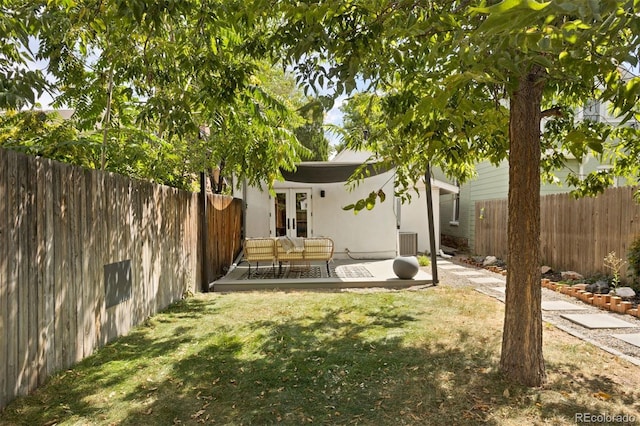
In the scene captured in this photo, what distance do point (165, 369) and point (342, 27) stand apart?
3.63 metres

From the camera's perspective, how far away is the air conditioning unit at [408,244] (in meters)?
14.8

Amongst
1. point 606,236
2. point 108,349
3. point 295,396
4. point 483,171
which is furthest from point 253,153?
point 483,171

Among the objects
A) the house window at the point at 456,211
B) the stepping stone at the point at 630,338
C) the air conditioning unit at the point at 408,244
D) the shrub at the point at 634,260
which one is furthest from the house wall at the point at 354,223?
the stepping stone at the point at 630,338

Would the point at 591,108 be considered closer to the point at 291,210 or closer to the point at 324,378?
the point at 324,378

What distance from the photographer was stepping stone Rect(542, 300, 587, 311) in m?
6.46

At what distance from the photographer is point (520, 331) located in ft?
11.7

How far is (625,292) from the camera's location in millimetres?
6766

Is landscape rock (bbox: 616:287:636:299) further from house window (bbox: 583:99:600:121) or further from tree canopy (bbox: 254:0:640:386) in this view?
tree canopy (bbox: 254:0:640:386)

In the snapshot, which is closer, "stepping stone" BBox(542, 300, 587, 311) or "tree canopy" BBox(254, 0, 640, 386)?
"tree canopy" BBox(254, 0, 640, 386)

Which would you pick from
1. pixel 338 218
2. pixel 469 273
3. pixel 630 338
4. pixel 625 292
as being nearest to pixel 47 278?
pixel 630 338

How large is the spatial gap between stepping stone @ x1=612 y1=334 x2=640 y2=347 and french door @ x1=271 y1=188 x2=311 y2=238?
890 cm

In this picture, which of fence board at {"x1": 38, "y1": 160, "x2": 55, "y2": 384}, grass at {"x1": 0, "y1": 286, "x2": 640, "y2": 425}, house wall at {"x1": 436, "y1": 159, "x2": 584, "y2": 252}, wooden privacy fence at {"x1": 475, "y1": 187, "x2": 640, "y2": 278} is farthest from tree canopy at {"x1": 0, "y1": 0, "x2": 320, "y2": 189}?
house wall at {"x1": 436, "y1": 159, "x2": 584, "y2": 252}

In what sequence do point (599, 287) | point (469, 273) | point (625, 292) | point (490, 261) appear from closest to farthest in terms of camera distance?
point (625, 292), point (599, 287), point (469, 273), point (490, 261)

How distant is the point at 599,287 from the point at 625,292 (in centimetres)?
64
